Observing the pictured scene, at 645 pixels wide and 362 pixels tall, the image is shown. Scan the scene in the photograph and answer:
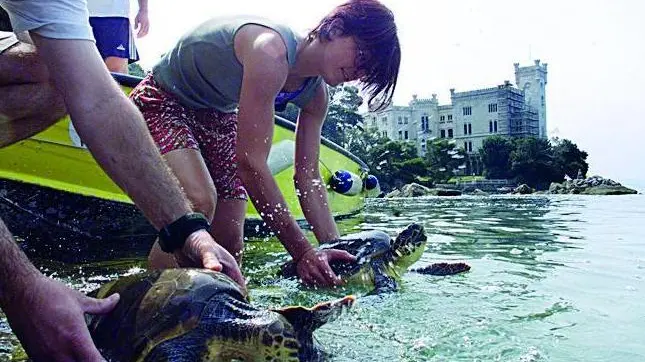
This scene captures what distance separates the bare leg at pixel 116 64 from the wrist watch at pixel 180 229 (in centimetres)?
312

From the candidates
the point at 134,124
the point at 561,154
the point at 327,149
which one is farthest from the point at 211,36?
the point at 561,154

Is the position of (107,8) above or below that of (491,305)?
above

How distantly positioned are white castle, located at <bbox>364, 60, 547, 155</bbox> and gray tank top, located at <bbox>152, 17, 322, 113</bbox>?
267ft

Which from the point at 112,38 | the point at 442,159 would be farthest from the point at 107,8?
the point at 442,159

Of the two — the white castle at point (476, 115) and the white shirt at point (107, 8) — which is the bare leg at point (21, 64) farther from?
the white castle at point (476, 115)

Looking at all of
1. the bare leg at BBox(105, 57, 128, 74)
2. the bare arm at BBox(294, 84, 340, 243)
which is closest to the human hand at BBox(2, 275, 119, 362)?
the bare arm at BBox(294, 84, 340, 243)

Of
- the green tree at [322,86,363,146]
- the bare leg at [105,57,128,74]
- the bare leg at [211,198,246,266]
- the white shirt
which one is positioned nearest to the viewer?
the bare leg at [211,198,246,266]

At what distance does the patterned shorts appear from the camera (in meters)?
3.29

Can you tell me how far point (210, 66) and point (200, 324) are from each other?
176cm

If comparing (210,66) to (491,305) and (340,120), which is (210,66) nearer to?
(491,305)

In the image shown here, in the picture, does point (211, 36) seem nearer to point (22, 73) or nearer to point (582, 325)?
point (22, 73)

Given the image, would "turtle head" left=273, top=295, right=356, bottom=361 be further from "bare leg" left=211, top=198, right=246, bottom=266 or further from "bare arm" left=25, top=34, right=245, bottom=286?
"bare leg" left=211, top=198, right=246, bottom=266

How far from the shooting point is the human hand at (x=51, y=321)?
158 cm

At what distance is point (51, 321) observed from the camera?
1577 mm
